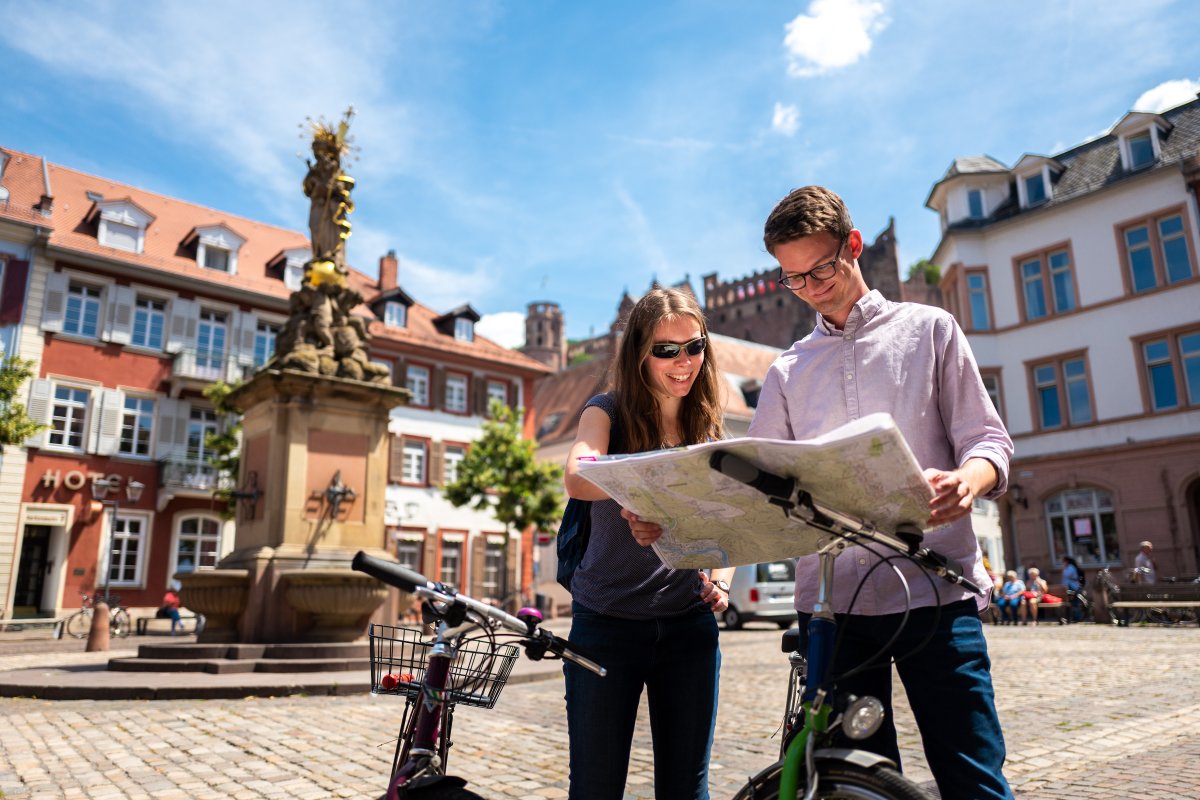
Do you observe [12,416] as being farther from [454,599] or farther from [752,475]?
[752,475]

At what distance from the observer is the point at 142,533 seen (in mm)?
27031

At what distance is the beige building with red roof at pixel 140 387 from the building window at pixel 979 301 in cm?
1616

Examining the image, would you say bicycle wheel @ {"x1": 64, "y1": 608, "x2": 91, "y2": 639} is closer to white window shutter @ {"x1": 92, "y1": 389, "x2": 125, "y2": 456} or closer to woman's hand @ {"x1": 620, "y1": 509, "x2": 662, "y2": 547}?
white window shutter @ {"x1": 92, "y1": 389, "x2": 125, "y2": 456}

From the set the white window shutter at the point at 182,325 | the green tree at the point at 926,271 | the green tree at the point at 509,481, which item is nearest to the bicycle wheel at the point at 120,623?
the white window shutter at the point at 182,325

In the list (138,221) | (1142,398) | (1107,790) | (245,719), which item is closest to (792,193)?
(1107,790)

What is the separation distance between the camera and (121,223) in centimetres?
2880

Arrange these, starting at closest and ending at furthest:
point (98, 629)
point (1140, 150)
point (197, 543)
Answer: point (98, 629), point (1140, 150), point (197, 543)

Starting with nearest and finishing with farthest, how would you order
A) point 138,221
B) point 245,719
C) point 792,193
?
point 792,193, point 245,719, point 138,221

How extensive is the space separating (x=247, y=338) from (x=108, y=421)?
5185mm

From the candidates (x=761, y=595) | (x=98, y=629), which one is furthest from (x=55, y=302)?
(x=761, y=595)

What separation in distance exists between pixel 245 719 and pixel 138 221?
87.5ft

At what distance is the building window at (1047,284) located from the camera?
25.5 m

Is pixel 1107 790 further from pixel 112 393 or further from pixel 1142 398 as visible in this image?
pixel 112 393

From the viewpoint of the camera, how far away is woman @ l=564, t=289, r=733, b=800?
2354 mm
